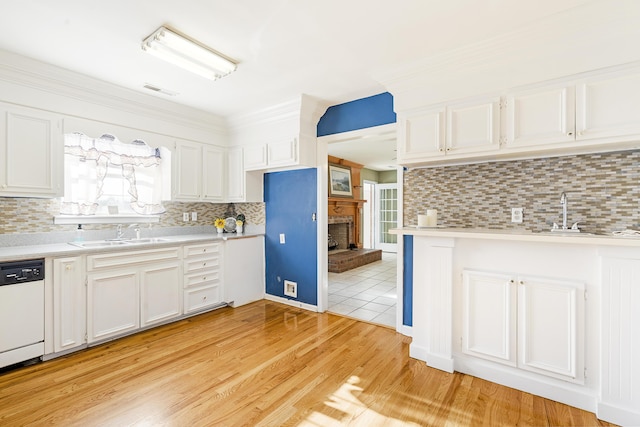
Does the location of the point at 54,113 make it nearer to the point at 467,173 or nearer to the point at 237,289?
the point at 237,289

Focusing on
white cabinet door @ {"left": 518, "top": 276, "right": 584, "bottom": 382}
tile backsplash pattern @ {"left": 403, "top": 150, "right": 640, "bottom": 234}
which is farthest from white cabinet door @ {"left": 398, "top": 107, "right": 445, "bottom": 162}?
white cabinet door @ {"left": 518, "top": 276, "right": 584, "bottom": 382}

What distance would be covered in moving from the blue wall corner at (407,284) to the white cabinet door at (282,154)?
5.24ft

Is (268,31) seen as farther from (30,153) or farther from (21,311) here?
(21,311)

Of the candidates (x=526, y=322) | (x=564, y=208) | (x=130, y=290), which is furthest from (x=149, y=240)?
(x=564, y=208)

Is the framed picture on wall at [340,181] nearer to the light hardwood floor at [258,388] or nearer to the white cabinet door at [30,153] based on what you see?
the light hardwood floor at [258,388]

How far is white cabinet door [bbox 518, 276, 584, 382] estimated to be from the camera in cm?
190

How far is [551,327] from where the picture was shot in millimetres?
1984

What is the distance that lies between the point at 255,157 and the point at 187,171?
2.88 ft

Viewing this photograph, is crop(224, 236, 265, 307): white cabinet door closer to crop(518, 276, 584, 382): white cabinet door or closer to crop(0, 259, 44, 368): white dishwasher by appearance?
crop(0, 259, 44, 368): white dishwasher

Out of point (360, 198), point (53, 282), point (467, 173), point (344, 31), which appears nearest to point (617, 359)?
point (467, 173)

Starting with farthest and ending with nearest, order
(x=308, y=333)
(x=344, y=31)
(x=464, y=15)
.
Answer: (x=308, y=333), (x=344, y=31), (x=464, y=15)

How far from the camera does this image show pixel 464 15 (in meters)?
1.91

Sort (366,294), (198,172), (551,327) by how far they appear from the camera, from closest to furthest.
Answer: (551,327), (198,172), (366,294)

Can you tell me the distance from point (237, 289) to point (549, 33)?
12.9 feet
